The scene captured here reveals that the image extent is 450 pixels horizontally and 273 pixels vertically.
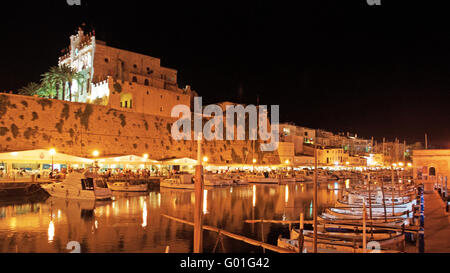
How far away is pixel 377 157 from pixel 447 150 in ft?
220

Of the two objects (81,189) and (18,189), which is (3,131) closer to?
(18,189)

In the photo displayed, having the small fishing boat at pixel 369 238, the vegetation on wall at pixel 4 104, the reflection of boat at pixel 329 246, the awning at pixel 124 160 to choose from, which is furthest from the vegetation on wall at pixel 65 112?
the reflection of boat at pixel 329 246

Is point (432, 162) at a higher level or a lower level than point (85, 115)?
lower

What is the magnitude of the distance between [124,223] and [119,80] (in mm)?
29849

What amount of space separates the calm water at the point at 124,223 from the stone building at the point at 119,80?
20.9 metres

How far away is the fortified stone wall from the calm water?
456 inches

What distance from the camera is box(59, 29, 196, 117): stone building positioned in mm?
40809

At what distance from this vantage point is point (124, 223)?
1359 cm

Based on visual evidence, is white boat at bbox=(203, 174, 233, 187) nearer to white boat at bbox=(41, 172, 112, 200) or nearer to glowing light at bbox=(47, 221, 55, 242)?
white boat at bbox=(41, 172, 112, 200)

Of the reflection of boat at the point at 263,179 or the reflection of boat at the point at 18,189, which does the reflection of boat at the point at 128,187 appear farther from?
the reflection of boat at the point at 263,179

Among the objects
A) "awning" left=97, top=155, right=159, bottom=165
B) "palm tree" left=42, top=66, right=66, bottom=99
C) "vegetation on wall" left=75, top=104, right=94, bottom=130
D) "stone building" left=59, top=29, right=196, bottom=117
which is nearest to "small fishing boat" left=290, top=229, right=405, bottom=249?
"awning" left=97, top=155, right=159, bottom=165

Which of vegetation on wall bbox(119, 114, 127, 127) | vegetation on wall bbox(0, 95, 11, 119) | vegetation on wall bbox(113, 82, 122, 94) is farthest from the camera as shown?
vegetation on wall bbox(113, 82, 122, 94)

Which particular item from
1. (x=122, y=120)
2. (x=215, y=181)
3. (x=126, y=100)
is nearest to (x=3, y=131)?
(x=122, y=120)

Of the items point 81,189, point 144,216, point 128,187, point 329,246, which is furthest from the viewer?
point 128,187
